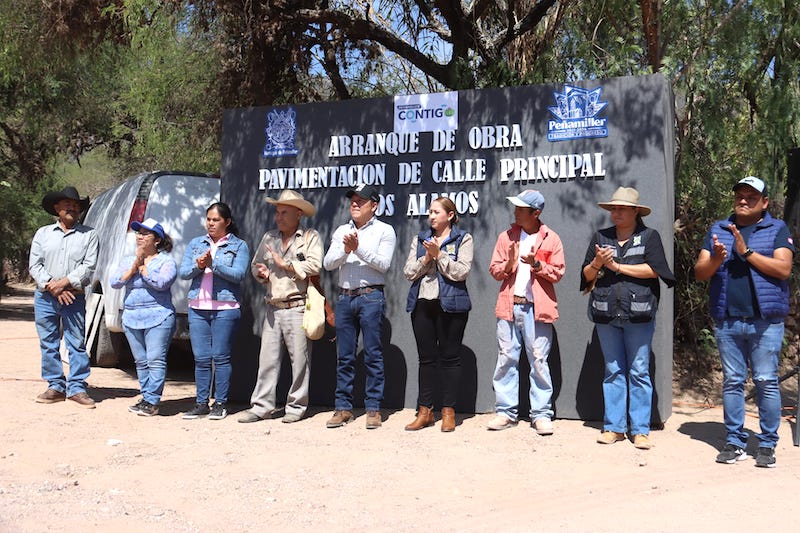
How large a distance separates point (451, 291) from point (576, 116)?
173cm

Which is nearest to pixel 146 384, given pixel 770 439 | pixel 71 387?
pixel 71 387

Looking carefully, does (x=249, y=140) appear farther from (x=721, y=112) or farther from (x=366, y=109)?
(x=721, y=112)

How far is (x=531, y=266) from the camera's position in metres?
6.30

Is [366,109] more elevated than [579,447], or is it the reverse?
[366,109]

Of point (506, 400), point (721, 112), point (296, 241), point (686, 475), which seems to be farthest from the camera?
point (721, 112)

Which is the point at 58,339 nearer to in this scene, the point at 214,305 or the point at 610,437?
the point at 214,305

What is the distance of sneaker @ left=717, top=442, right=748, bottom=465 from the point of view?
5586 millimetres

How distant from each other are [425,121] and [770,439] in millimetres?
3683

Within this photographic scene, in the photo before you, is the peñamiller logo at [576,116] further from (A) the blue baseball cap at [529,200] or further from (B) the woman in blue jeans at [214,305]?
(B) the woman in blue jeans at [214,305]

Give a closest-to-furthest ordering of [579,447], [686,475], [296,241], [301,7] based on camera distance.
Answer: [686,475] < [579,447] < [296,241] < [301,7]

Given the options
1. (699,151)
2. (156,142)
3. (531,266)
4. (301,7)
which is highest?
(301,7)

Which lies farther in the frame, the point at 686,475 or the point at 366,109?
the point at 366,109

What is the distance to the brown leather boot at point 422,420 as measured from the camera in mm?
6609

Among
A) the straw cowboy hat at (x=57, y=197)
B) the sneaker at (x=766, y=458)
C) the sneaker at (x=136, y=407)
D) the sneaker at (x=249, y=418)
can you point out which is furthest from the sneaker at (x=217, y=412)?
the sneaker at (x=766, y=458)
